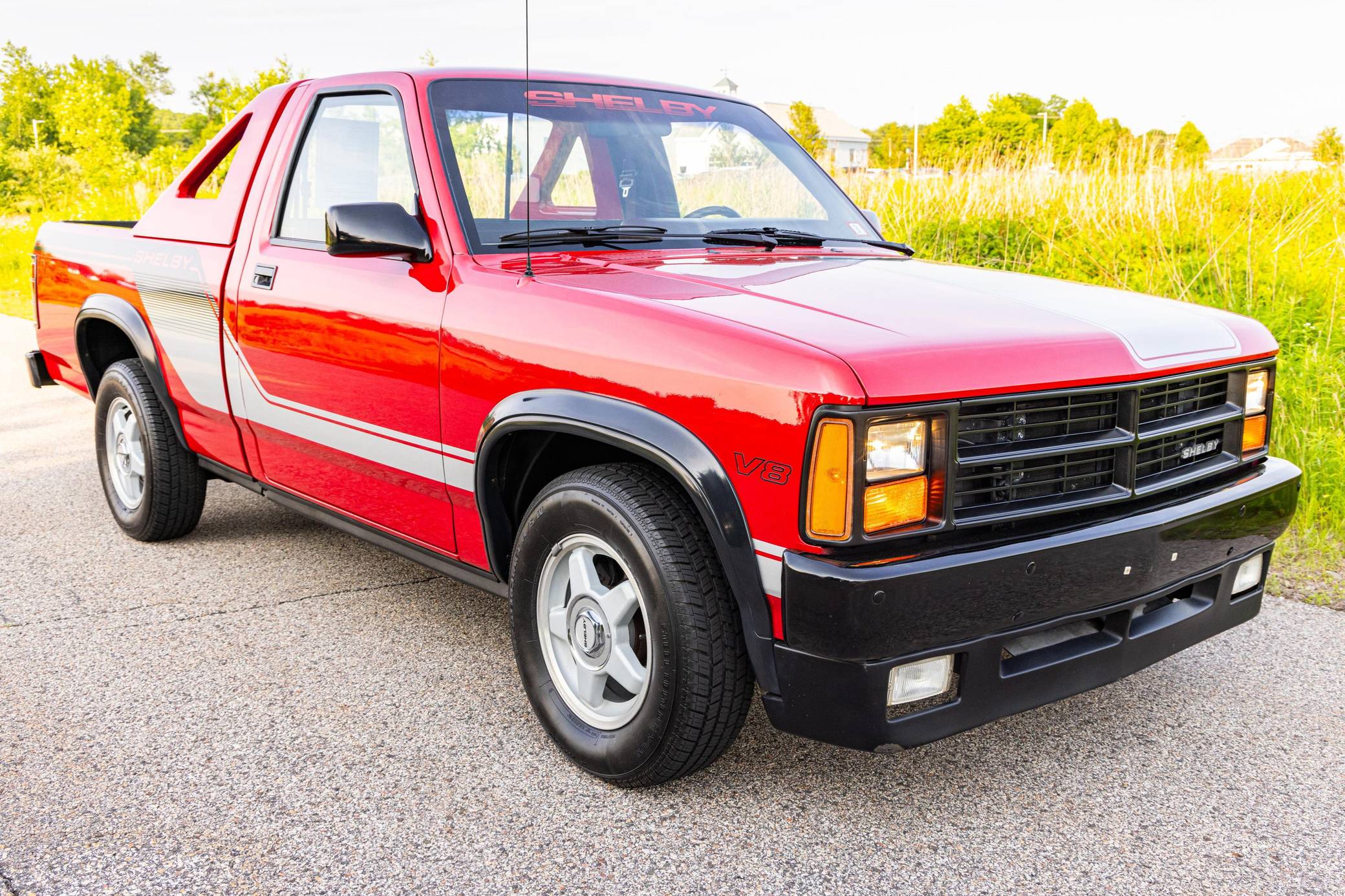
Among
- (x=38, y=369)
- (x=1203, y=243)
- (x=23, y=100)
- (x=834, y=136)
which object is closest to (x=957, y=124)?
(x=834, y=136)

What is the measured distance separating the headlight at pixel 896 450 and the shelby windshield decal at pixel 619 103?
1.84 meters

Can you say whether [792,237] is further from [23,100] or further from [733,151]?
[23,100]

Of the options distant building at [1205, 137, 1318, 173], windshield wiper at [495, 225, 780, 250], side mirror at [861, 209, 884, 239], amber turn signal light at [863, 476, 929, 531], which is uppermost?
distant building at [1205, 137, 1318, 173]

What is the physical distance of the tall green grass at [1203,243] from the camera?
5.38m

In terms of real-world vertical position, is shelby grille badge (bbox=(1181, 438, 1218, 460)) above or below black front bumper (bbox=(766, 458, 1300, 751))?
above

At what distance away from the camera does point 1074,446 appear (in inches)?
96.0

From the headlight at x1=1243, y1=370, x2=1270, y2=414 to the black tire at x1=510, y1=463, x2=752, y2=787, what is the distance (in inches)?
62.4

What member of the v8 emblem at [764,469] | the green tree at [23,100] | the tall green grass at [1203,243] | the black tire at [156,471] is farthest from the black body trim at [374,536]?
the green tree at [23,100]

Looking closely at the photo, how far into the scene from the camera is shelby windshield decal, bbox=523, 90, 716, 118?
3.59 metres

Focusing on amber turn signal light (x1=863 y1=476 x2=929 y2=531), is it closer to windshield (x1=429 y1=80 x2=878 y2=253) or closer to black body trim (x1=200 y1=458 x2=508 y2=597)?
black body trim (x1=200 y1=458 x2=508 y2=597)

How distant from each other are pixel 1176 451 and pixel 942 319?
2.49 ft

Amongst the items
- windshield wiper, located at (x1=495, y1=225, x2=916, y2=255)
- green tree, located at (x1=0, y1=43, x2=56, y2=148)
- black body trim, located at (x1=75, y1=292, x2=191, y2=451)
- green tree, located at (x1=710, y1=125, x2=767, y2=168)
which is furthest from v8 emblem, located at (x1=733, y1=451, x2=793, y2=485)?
green tree, located at (x1=0, y1=43, x2=56, y2=148)

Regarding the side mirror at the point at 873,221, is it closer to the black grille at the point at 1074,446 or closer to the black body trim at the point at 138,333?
the black grille at the point at 1074,446

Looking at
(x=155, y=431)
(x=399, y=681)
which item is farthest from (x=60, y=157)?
A: (x=399, y=681)
